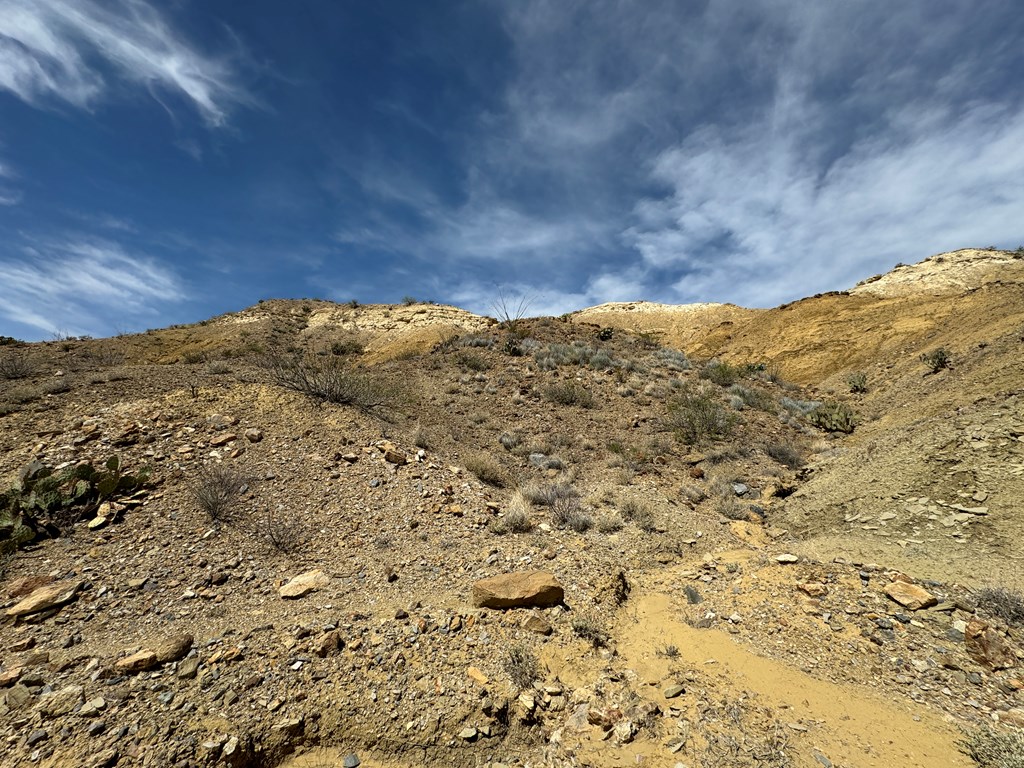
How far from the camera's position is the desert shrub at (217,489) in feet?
19.1

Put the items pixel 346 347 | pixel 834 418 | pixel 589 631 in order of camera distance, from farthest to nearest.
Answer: pixel 346 347
pixel 834 418
pixel 589 631

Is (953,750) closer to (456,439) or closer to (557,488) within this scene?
(557,488)

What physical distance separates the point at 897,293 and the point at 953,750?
29.5 meters

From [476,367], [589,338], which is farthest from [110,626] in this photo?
[589,338]

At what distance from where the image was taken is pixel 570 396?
45.9 feet

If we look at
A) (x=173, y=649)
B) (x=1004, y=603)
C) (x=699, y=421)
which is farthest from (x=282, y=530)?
(x=699, y=421)

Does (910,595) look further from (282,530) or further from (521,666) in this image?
(282,530)

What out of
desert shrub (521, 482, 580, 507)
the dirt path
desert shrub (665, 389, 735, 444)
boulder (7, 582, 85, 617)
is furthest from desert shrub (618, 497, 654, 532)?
boulder (7, 582, 85, 617)

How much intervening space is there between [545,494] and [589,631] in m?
3.34

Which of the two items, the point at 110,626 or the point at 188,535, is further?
the point at 188,535

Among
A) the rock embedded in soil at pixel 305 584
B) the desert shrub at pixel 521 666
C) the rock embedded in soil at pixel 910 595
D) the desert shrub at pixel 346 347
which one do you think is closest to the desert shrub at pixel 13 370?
the rock embedded in soil at pixel 305 584

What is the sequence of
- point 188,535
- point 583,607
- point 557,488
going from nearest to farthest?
point 583,607
point 188,535
point 557,488

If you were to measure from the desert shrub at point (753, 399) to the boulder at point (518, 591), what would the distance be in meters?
11.6

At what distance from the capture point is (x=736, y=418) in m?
12.6
